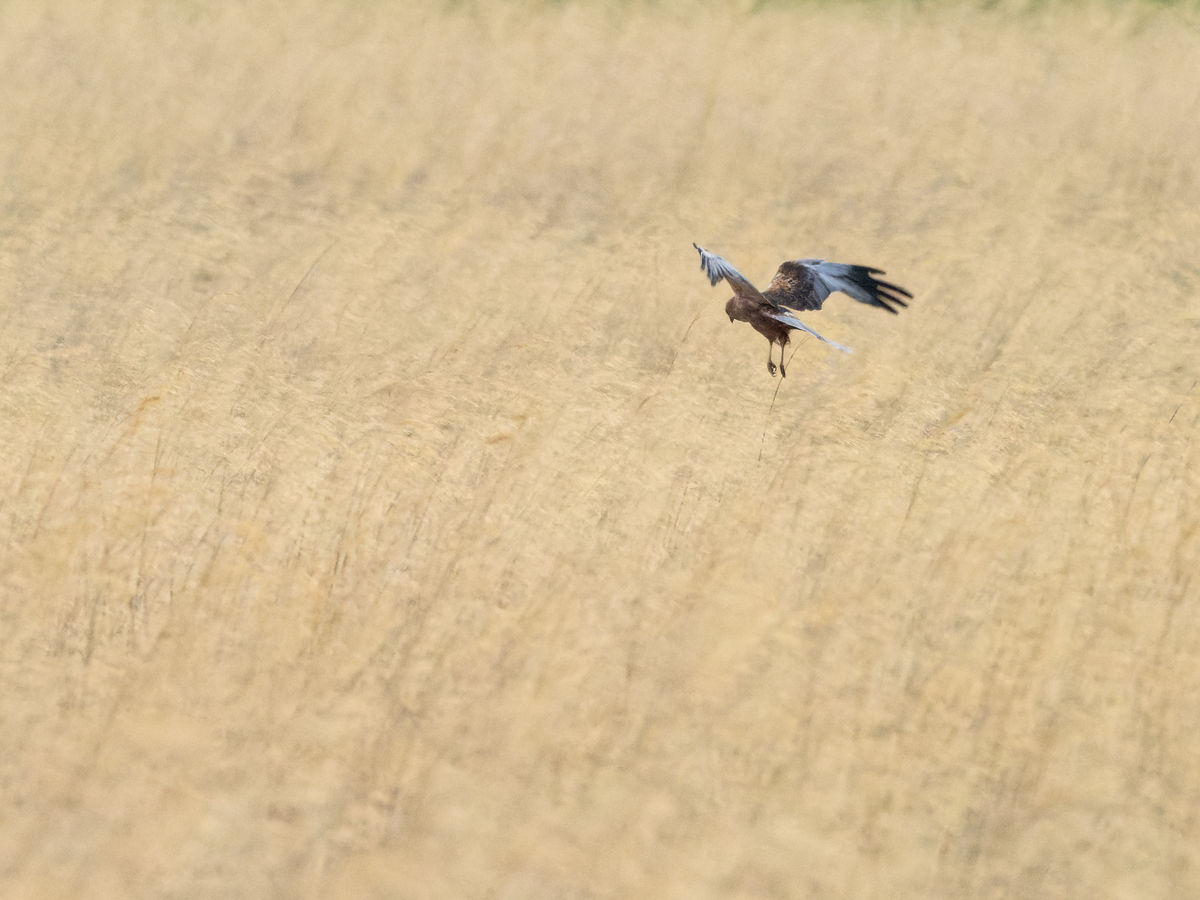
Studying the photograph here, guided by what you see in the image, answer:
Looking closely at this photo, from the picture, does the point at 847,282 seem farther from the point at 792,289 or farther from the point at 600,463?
the point at 600,463

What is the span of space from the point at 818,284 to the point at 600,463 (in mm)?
3054

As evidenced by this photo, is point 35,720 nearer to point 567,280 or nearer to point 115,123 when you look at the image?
point 567,280

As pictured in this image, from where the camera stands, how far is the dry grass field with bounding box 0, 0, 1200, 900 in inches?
355

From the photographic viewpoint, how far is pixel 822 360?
1158 cm

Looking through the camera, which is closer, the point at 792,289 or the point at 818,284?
the point at 818,284

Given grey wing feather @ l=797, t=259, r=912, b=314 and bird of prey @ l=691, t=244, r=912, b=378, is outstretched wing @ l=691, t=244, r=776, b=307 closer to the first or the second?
bird of prey @ l=691, t=244, r=912, b=378

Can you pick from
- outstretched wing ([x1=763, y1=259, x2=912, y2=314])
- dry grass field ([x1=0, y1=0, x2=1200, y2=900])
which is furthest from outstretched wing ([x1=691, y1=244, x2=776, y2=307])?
dry grass field ([x1=0, y1=0, x2=1200, y2=900])

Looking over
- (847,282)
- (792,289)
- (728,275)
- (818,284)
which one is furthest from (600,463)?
(847,282)

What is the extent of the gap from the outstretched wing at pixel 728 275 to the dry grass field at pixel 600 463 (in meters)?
1.93

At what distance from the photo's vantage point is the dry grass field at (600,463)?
9023mm

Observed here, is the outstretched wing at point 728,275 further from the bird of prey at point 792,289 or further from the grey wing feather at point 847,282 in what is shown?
the grey wing feather at point 847,282

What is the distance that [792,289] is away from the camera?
9719mm

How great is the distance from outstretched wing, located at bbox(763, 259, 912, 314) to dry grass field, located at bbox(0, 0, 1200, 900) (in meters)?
1.72

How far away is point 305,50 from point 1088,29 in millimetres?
11474
